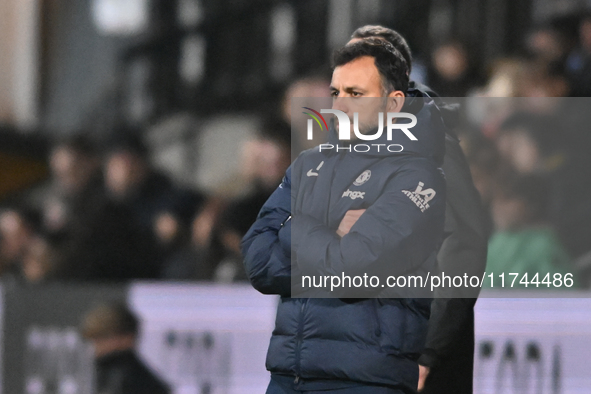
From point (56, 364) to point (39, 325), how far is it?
27 centimetres

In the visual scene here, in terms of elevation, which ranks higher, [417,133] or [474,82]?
[474,82]

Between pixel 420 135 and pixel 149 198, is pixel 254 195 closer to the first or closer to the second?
pixel 149 198

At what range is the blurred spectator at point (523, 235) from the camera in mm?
3666

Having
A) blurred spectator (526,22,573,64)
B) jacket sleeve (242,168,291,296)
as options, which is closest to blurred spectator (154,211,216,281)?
blurred spectator (526,22,573,64)

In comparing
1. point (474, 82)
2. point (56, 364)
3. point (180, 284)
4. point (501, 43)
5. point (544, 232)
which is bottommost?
point (56, 364)

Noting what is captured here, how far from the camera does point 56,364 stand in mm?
4910

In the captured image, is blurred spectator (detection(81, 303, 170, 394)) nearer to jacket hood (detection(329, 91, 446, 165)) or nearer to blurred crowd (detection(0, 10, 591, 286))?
blurred crowd (detection(0, 10, 591, 286))

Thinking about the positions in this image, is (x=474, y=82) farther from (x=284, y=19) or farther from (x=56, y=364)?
(x=56, y=364)

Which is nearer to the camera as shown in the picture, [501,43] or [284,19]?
[501,43]

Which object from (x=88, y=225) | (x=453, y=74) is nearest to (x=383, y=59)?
(x=453, y=74)

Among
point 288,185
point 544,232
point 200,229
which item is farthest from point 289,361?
point 200,229

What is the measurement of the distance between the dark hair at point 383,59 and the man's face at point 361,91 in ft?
A: 0.05

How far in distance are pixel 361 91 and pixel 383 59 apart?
0.39 ft

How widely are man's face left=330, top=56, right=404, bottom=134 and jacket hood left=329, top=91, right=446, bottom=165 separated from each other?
0.20ft
